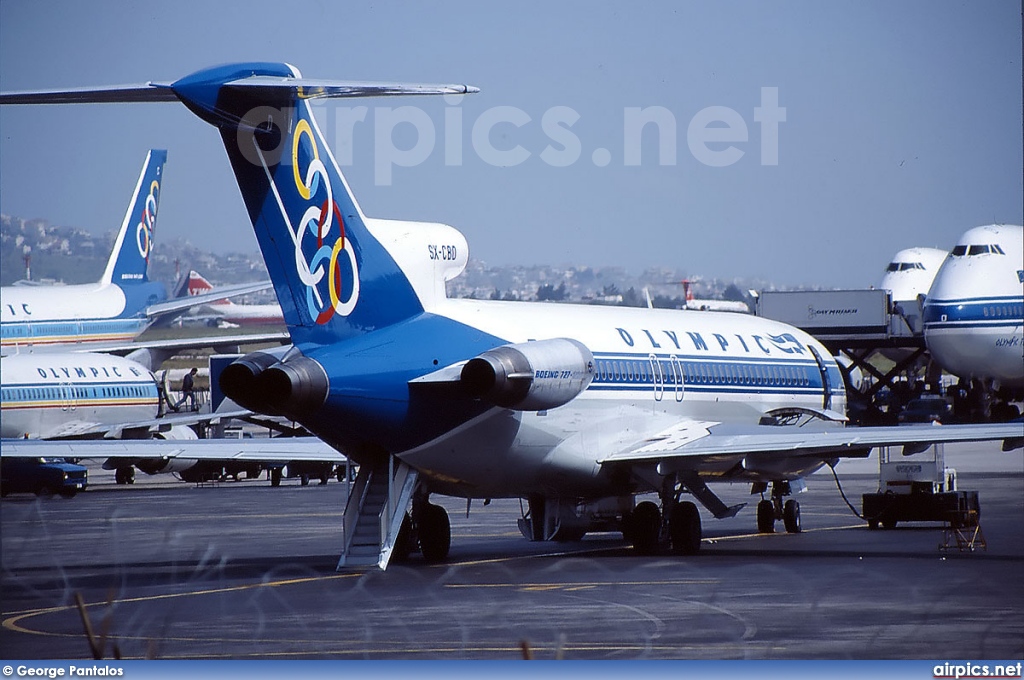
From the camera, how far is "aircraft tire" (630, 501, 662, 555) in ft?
84.1

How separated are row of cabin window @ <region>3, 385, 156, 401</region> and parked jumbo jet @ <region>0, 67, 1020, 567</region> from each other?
28061 millimetres

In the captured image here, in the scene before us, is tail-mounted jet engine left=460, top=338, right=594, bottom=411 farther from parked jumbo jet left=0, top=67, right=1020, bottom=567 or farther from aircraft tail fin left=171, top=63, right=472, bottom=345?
aircraft tail fin left=171, top=63, right=472, bottom=345

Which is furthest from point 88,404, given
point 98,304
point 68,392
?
point 98,304

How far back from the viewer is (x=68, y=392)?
171 ft

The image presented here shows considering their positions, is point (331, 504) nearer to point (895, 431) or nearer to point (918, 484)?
point (918, 484)

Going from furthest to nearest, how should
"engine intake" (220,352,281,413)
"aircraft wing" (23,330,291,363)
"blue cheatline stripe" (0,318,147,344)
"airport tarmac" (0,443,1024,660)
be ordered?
"aircraft wing" (23,330,291,363) < "blue cheatline stripe" (0,318,147,344) < "engine intake" (220,352,281,413) < "airport tarmac" (0,443,1024,660)

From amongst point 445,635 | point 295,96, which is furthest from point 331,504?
point 445,635

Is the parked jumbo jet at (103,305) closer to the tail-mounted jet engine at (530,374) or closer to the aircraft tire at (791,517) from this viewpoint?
the tail-mounted jet engine at (530,374)

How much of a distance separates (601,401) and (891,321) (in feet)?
91.3

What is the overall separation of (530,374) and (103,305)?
26.9 meters

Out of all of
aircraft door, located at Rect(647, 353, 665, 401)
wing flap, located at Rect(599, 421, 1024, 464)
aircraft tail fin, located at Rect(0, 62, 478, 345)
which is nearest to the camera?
aircraft tail fin, located at Rect(0, 62, 478, 345)

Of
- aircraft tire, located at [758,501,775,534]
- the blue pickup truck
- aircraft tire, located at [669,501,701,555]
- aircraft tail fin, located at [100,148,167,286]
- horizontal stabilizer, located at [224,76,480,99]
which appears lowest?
the blue pickup truck

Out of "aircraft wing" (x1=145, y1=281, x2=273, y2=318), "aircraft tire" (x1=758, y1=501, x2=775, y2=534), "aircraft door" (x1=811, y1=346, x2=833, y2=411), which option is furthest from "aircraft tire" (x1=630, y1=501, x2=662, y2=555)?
"aircraft wing" (x1=145, y1=281, x2=273, y2=318)

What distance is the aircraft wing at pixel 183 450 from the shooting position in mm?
23250
